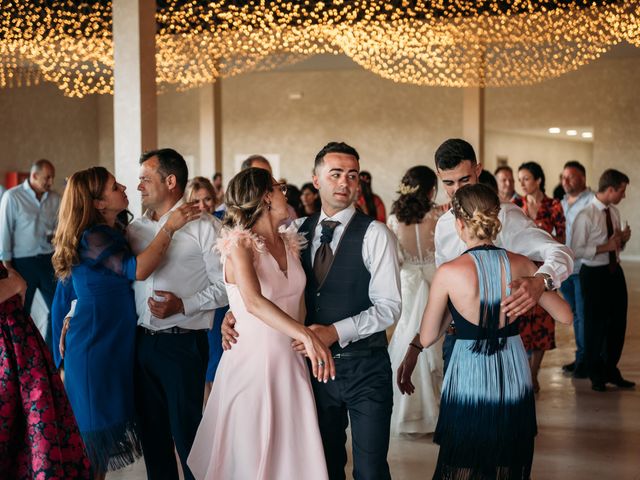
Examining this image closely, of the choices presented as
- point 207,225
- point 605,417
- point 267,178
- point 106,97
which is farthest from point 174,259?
point 106,97

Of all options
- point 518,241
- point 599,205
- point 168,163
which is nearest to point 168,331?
point 168,163

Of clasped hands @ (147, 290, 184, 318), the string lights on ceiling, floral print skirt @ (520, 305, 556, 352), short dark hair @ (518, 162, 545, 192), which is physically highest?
the string lights on ceiling

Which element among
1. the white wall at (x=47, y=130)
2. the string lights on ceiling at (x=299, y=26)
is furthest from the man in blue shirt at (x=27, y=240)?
the white wall at (x=47, y=130)

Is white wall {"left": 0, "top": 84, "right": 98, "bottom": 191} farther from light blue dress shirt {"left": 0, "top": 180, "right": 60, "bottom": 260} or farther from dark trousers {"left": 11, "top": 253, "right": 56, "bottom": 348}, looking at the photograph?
dark trousers {"left": 11, "top": 253, "right": 56, "bottom": 348}

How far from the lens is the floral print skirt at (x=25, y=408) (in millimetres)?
3088

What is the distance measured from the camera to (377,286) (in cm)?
324

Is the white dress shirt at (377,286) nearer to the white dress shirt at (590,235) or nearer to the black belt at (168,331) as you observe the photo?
the black belt at (168,331)

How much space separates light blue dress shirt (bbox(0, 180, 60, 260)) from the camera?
8430mm

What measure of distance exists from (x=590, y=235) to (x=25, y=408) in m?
4.97

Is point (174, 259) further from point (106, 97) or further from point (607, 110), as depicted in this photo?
point (106, 97)

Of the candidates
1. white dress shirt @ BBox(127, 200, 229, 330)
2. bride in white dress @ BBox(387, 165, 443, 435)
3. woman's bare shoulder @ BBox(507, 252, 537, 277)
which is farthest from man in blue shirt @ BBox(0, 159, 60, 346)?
woman's bare shoulder @ BBox(507, 252, 537, 277)

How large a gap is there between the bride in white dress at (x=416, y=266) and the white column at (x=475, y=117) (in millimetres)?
9325

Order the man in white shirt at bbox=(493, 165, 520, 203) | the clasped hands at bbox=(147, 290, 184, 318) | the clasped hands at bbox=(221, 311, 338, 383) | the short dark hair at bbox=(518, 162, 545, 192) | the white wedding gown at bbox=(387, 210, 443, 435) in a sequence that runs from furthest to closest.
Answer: the man in white shirt at bbox=(493, 165, 520, 203) < the short dark hair at bbox=(518, 162, 545, 192) < the white wedding gown at bbox=(387, 210, 443, 435) < the clasped hands at bbox=(147, 290, 184, 318) < the clasped hands at bbox=(221, 311, 338, 383)

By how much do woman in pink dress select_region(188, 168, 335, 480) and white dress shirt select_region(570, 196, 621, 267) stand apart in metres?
4.23
